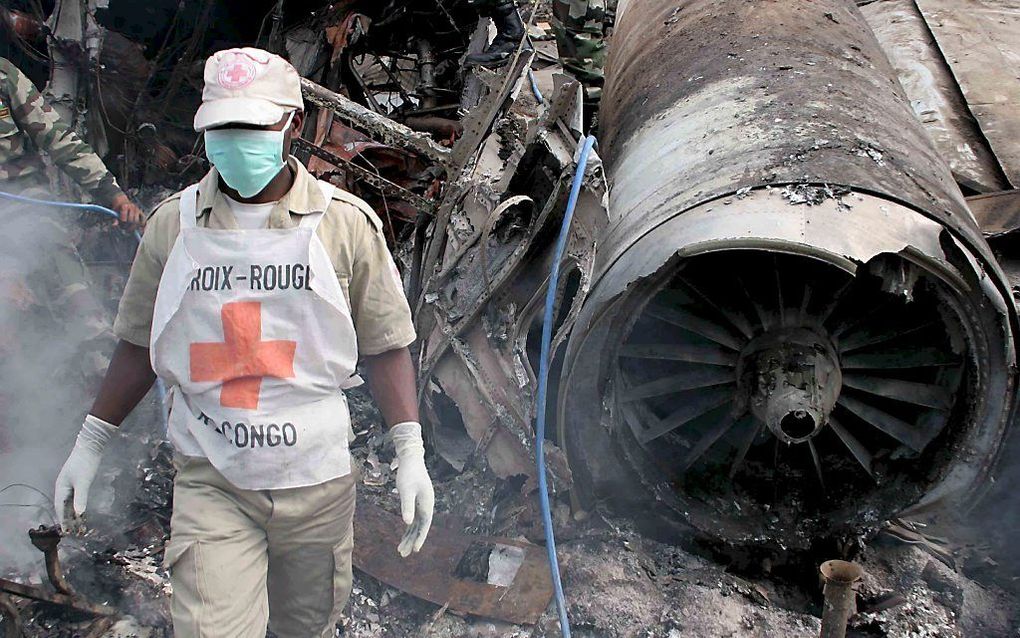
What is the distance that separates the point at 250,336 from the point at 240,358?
0.06 meters

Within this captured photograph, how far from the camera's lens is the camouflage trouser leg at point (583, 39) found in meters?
6.24

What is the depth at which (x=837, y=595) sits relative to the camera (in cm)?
264

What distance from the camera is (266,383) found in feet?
7.07

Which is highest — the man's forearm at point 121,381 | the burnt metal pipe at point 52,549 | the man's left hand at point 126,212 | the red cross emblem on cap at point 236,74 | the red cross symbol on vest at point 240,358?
the red cross emblem on cap at point 236,74

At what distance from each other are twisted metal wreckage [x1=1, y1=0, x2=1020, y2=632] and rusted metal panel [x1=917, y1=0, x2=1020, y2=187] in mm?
57

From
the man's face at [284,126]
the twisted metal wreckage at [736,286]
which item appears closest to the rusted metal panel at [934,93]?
the twisted metal wreckage at [736,286]

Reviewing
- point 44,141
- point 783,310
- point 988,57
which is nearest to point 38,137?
point 44,141

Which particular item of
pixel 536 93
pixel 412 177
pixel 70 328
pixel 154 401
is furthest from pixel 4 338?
pixel 536 93

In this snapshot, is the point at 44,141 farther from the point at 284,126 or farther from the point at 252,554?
the point at 252,554

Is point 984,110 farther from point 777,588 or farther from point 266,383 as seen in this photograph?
point 266,383

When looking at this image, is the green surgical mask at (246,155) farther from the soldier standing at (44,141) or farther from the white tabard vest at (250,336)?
the soldier standing at (44,141)

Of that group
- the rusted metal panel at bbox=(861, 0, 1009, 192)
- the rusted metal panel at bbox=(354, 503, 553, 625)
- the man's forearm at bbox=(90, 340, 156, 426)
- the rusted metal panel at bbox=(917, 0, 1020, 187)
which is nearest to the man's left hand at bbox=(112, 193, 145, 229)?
the rusted metal panel at bbox=(354, 503, 553, 625)

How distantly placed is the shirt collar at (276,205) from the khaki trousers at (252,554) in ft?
2.12

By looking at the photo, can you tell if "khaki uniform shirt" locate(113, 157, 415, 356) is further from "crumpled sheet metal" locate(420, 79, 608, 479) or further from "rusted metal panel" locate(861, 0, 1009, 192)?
"rusted metal panel" locate(861, 0, 1009, 192)
